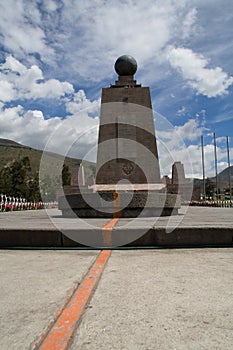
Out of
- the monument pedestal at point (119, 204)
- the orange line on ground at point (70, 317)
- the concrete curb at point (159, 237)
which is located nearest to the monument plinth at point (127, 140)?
the monument pedestal at point (119, 204)

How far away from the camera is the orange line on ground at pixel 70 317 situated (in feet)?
5.75

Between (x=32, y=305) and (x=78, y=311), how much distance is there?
40 centimetres

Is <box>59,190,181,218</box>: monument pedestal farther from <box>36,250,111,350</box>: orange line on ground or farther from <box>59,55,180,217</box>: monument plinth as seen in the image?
<box>59,55,180,217</box>: monument plinth

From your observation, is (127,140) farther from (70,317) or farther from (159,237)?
(70,317)

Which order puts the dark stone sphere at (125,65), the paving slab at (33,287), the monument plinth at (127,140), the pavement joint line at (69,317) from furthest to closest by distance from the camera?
the dark stone sphere at (125,65) → the monument plinth at (127,140) → the paving slab at (33,287) → the pavement joint line at (69,317)

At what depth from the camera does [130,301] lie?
2.43 metres

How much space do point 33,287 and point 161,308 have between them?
1250 millimetres

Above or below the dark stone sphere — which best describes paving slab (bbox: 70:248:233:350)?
below

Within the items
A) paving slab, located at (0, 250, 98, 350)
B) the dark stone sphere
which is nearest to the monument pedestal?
paving slab, located at (0, 250, 98, 350)

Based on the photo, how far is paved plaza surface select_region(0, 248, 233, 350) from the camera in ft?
5.91

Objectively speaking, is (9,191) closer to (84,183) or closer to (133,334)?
(84,183)

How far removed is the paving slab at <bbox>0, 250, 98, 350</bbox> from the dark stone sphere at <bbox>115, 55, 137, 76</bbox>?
1936 centimetres

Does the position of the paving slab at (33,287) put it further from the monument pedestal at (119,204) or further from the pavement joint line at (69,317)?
→ the monument pedestal at (119,204)

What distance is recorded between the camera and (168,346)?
172 cm
